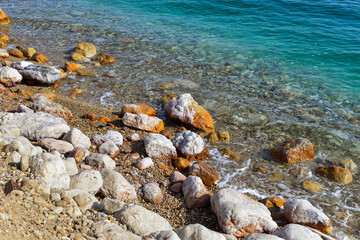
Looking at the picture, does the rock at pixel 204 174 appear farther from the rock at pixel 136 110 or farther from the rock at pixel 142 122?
the rock at pixel 136 110

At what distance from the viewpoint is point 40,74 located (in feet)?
28.1

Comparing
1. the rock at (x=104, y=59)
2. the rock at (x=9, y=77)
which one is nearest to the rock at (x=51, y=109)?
the rock at (x=9, y=77)

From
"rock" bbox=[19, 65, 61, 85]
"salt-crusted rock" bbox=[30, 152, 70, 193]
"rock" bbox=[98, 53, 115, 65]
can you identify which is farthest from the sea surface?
"salt-crusted rock" bbox=[30, 152, 70, 193]

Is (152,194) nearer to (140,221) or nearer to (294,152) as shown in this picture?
(140,221)

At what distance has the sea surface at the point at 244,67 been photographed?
20.6 ft

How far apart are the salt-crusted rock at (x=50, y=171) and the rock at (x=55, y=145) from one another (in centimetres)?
114

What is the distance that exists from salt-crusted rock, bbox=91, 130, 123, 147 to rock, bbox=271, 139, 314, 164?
3191 mm

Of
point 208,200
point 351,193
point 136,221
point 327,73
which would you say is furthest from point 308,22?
point 136,221

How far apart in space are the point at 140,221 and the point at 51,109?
4131mm

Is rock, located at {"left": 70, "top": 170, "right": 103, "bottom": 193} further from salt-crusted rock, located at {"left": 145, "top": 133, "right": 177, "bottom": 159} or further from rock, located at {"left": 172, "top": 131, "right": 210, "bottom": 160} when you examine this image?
rock, located at {"left": 172, "top": 131, "right": 210, "bottom": 160}

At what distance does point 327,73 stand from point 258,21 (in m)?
7.17

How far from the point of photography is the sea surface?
6266 millimetres

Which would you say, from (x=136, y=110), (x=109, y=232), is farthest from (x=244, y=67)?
(x=109, y=232)

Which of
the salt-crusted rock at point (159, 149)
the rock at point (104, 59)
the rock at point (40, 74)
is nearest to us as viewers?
the salt-crusted rock at point (159, 149)
